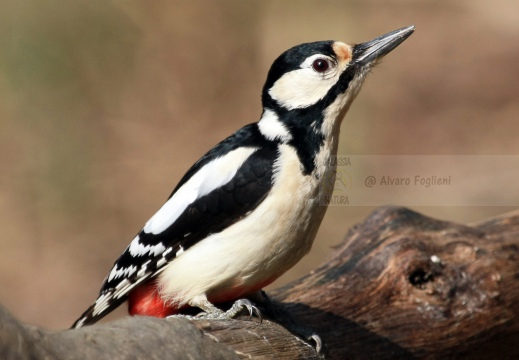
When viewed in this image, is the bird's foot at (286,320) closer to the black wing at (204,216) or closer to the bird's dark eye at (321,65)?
the black wing at (204,216)

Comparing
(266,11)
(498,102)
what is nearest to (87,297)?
(266,11)

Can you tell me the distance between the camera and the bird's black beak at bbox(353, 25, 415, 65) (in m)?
3.81

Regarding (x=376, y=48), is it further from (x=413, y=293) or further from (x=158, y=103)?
(x=158, y=103)

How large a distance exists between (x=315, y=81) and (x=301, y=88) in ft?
0.21

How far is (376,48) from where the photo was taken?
386cm

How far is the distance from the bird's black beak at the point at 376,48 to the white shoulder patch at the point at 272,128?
42cm

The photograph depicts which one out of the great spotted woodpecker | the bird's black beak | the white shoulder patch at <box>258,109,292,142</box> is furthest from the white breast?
the bird's black beak

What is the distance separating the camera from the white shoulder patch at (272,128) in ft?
12.0

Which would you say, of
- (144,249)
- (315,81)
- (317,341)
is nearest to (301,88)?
(315,81)

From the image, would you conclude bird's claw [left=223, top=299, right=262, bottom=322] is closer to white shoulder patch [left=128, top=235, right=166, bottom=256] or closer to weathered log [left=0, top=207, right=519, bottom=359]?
weathered log [left=0, top=207, right=519, bottom=359]

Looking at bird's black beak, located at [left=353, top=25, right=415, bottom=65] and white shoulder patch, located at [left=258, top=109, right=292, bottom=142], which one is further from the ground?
bird's black beak, located at [left=353, top=25, right=415, bottom=65]

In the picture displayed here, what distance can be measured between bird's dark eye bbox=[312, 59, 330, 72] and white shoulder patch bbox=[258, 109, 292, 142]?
0.26 m

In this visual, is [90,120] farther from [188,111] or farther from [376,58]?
[376,58]

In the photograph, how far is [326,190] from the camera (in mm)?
3578
